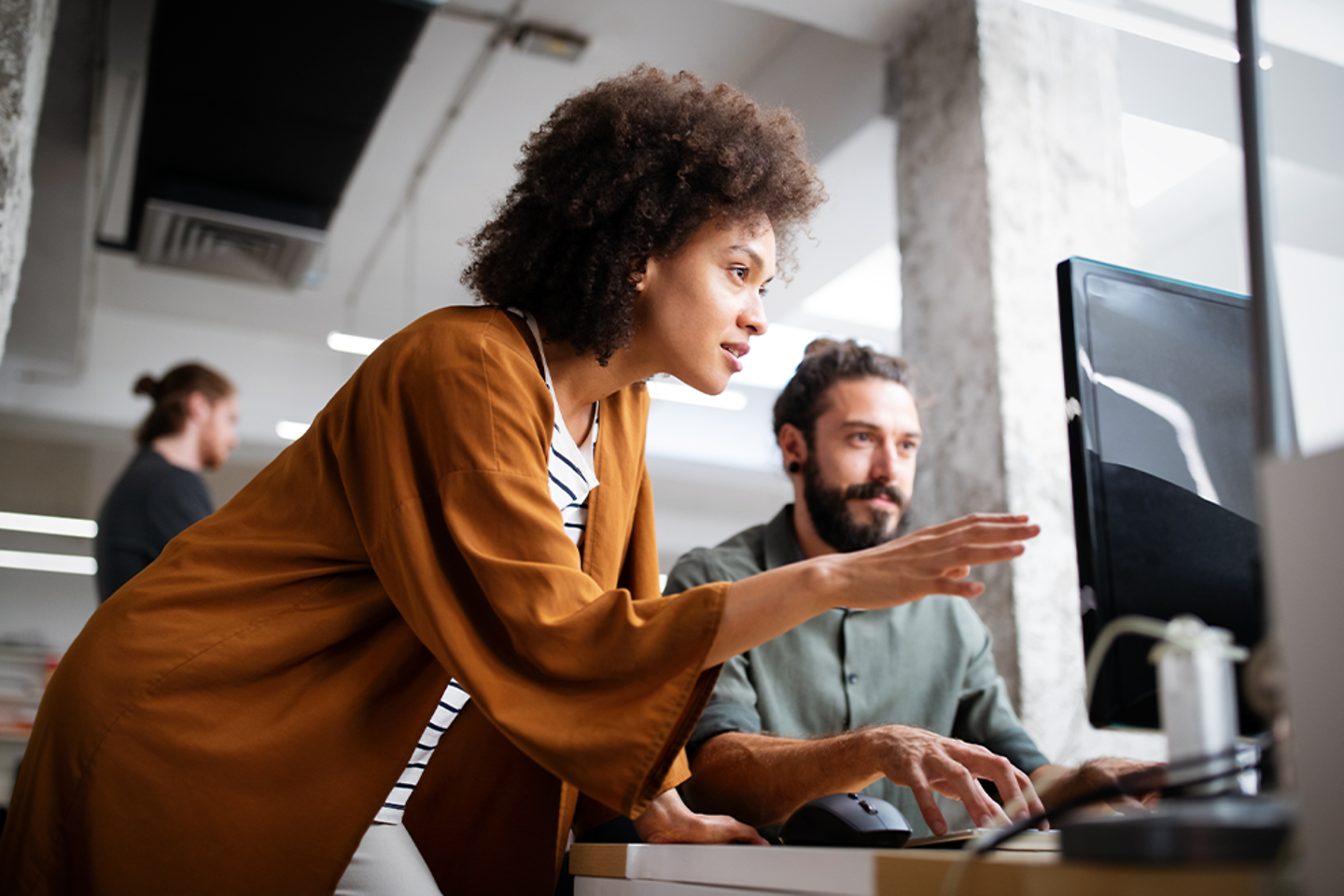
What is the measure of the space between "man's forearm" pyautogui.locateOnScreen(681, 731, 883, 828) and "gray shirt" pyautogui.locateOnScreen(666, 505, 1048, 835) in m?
0.16

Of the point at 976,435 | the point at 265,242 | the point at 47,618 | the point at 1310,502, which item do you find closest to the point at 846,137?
the point at 976,435

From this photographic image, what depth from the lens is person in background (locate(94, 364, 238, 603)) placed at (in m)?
2.91

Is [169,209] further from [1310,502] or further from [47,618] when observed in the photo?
[47,618]

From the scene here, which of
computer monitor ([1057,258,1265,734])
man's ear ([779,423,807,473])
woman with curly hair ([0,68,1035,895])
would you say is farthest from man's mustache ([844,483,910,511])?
computer monitor ([1057,258,1265,734])

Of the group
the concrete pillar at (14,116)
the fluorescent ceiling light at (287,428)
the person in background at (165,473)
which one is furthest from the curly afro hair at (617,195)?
the fluorescent ceiling light at (287,428)

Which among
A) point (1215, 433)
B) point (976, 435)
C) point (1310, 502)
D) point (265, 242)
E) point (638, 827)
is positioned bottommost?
point (638, 827)

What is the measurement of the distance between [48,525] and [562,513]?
810cm

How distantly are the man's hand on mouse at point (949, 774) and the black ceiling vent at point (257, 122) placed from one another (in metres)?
2.59

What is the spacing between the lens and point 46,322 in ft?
19.1

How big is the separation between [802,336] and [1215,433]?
19.0ft

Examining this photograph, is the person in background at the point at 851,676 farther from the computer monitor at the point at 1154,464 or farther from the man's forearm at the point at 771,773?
the computer monitor at the point at 1154,464

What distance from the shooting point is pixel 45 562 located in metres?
8.74

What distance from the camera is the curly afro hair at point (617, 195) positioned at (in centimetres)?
130

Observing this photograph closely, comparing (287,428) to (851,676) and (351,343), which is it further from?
(851,676)
